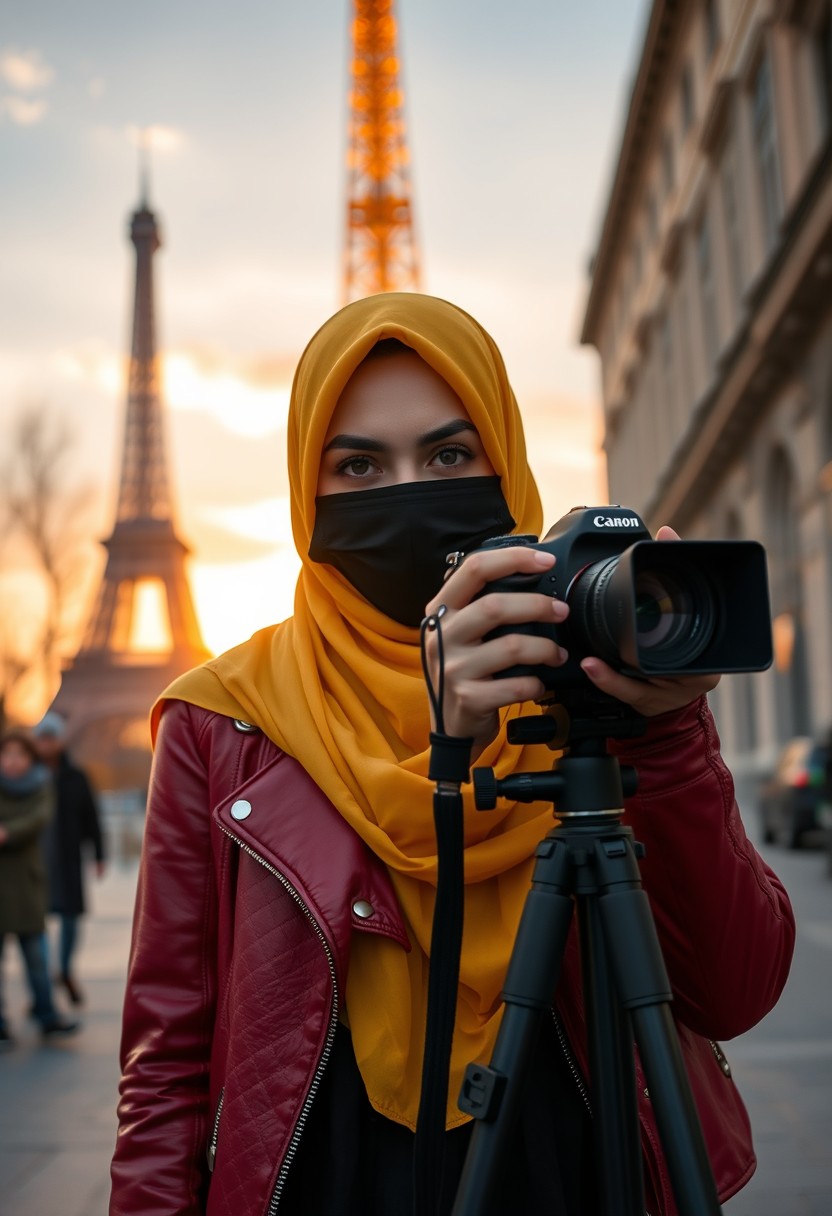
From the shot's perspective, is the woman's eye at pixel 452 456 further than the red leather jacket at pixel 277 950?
Yes

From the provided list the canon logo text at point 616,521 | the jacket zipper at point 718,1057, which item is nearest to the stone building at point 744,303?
the jacket zipper at point 718,1057

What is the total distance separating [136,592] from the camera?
58.1m

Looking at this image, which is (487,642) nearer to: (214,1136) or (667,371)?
(214,1136)

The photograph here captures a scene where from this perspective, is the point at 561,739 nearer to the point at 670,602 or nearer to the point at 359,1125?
the point at 670,602

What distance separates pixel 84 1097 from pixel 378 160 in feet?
165

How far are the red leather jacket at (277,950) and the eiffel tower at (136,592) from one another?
156 ft

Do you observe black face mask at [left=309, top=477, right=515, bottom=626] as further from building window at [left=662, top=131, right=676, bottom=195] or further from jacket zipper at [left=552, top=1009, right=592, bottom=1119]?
building window at [left=662, top=131, right=676, bottom=195]

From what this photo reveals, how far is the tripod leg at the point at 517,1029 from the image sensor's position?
1.27m

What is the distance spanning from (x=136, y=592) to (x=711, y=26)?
38285mm

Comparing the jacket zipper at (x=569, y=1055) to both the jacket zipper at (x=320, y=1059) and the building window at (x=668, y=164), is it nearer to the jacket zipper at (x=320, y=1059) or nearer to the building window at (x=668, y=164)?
the jacket zipper at (x=320, y=1059)

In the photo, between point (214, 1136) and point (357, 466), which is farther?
point (357, 466)

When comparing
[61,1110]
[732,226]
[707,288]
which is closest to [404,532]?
[61,1110]

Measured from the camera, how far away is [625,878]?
52.6 inches

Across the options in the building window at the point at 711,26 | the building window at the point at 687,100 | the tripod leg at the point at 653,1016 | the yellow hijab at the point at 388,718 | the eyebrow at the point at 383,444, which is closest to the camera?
the tripod leg at the point at 653,1016
